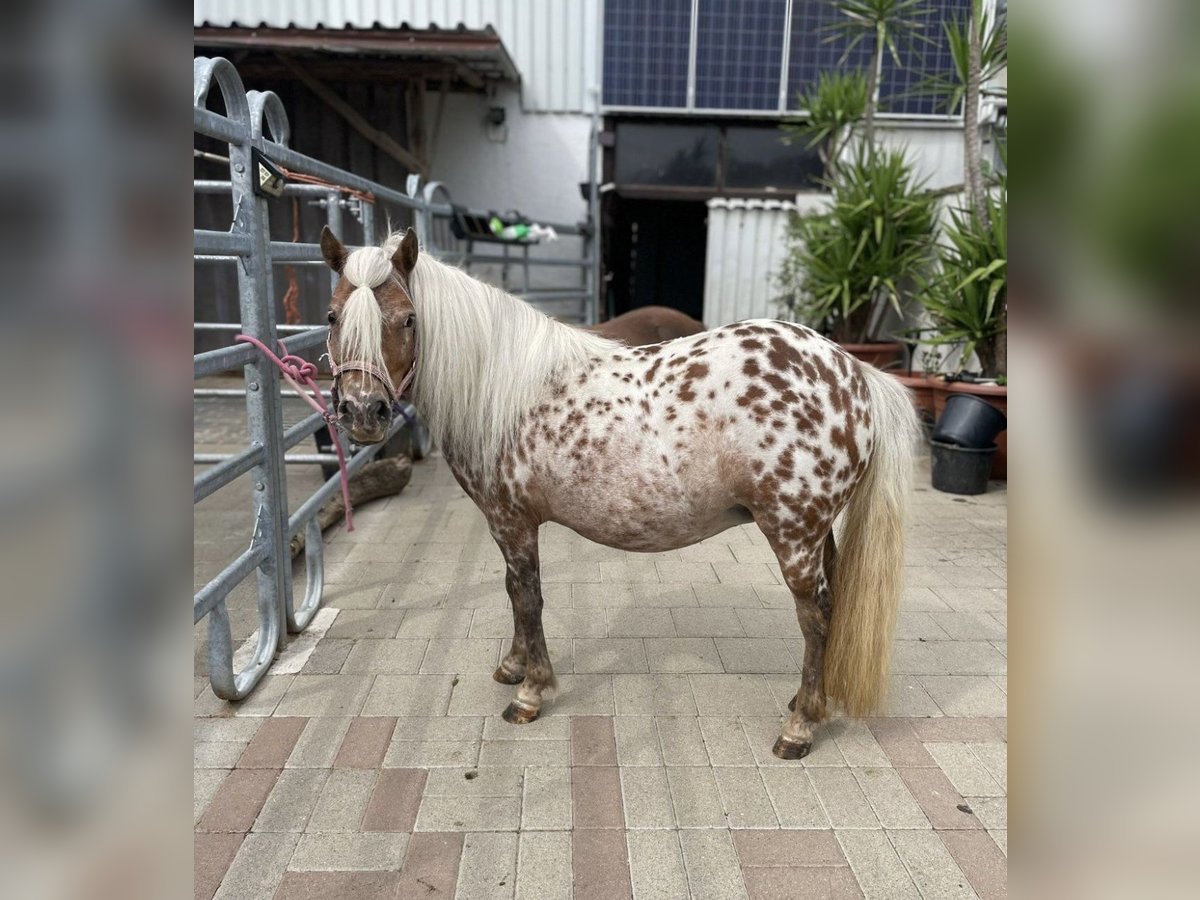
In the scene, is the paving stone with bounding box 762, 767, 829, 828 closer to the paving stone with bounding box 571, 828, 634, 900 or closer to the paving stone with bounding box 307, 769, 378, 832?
the paving stone with bounding box 571, 828, 634, 900

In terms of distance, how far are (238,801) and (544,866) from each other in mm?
866

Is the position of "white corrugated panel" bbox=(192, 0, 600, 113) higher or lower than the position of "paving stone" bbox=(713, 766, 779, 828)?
higher

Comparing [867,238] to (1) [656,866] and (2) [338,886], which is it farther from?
(2) [338,886]

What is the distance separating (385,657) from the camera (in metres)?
2.82

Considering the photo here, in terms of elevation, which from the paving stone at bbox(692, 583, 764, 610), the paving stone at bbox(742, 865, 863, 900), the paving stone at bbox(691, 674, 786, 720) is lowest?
the paving stone at bbox(742, 865, 863, 900)

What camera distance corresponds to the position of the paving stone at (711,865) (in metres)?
1.76

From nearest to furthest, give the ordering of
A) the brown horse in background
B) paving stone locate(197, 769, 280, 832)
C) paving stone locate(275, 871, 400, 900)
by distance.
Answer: paving stone locate(275, 871, 400, 900), paving stone locate(197, 769, 280, 832), the brown horse in background

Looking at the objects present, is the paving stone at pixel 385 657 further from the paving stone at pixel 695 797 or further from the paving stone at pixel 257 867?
the paving stone at pixel 695 797

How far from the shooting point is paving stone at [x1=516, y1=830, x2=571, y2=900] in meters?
1.75

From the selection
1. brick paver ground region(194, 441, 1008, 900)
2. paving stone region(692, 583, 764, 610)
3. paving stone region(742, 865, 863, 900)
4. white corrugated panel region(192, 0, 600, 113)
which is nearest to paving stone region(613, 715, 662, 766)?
brick paver ground region(194, 441, 1008, 900)

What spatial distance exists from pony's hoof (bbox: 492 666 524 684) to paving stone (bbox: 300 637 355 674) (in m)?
0.59
